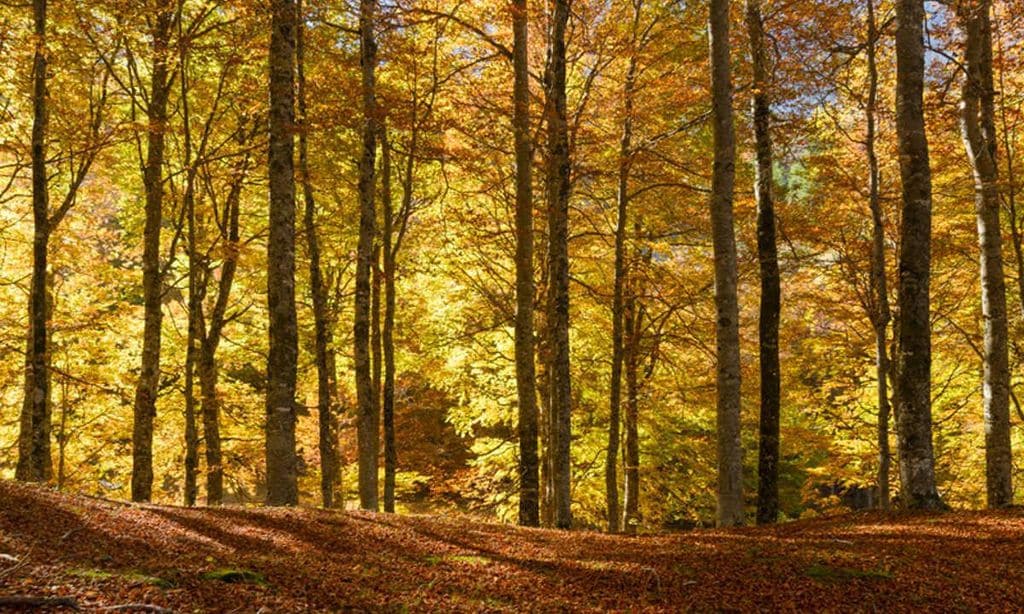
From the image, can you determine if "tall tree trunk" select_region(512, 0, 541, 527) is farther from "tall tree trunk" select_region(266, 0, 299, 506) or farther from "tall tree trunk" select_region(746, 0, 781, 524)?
"tall tree trunk" select_region(746, 0, 781, 524)

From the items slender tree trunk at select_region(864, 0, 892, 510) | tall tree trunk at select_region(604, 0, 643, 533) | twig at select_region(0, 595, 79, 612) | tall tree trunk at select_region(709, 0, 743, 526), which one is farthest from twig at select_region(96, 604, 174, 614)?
slender tree trunk at select_region(864, 0, 892, 510)

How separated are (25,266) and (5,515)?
15232 millimetres

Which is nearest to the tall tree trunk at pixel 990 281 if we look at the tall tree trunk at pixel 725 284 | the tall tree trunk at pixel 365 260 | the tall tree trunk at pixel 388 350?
the tall tree trunk at pixel 725 284

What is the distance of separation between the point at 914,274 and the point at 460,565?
628cm

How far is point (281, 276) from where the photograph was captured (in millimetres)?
9258

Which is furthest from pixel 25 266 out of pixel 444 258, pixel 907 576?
pixel 907 576

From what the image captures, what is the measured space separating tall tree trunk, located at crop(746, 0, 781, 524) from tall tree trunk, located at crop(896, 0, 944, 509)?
2.92m

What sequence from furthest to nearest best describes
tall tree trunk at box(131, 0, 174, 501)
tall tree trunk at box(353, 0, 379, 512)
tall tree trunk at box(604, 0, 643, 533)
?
tall tree trunk at box(604, 0, 643, 533) < tall tree trunk at box(131, 0, 174, 501) < tall tree trunk at box(353, 0, 379, 512)

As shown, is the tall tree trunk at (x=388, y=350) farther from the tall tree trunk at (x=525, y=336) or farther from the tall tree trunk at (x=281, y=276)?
the tall tree trunk at (x=281, y=276)

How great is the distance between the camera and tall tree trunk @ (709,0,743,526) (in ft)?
29.9

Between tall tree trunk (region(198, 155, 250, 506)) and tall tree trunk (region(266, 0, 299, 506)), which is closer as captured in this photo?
tall tree trunk (region(266, 0, 299, 506))

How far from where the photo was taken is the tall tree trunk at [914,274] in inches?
299

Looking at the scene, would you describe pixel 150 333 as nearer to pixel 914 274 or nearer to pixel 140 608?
pixel 140 608

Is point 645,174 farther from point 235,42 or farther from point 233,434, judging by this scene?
point 233,434
